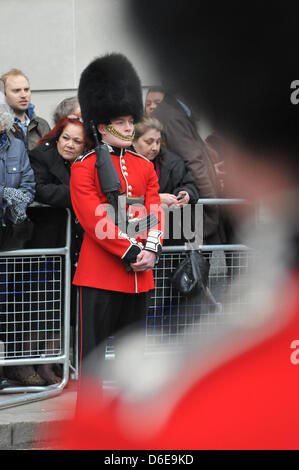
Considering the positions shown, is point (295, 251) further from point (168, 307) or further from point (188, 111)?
point (168, 307)

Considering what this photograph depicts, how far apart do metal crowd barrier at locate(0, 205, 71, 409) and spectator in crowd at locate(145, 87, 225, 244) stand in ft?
2.34

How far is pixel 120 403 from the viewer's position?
2908mm

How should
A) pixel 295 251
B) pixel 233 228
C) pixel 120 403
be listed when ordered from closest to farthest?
pixel 295 251
pixel 120 403
pixel 233 228

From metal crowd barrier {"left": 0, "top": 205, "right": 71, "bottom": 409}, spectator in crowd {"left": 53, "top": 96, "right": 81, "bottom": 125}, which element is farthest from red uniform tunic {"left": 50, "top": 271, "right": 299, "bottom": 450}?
spectator in crowd {"left": 53, "top": 96, "right": 81, "bottom": 125}

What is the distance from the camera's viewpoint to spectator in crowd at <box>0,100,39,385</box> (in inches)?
130

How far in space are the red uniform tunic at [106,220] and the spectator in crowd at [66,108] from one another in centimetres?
49

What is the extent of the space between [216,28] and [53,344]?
7.06 ft

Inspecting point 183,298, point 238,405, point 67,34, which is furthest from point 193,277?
point 67,34

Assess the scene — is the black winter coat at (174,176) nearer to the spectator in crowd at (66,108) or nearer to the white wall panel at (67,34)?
the spectator in crowd at (66,108)

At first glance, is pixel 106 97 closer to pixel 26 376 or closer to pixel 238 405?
pixel 238 405

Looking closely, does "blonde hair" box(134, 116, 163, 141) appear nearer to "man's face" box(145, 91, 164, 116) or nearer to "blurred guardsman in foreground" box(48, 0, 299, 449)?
"man's face" box(145, 91, 164, 116)

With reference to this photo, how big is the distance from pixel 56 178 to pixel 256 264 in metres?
1.18

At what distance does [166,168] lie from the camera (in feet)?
11.4
